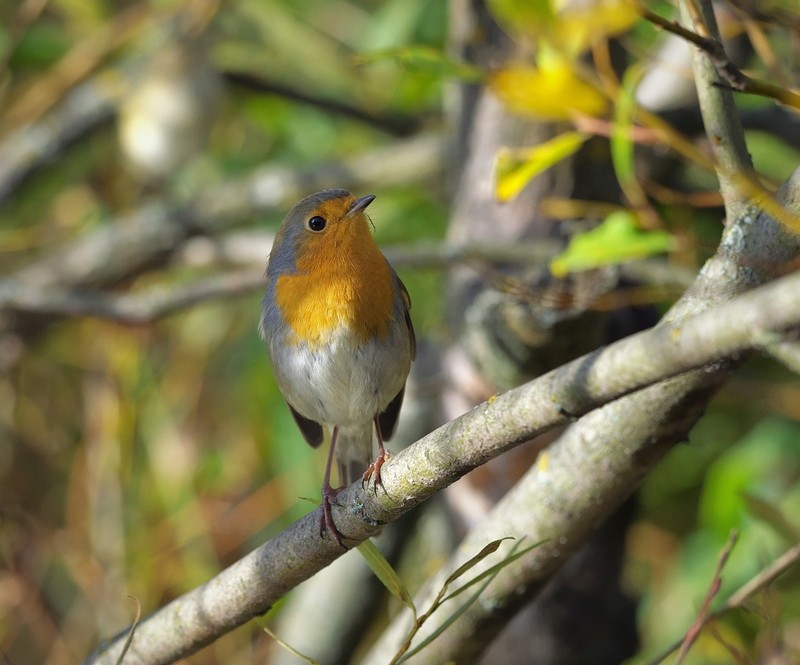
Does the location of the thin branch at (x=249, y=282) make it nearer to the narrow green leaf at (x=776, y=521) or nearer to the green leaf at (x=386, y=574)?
the narrow green leaf at (x=776, y=521)

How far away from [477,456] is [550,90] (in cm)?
98

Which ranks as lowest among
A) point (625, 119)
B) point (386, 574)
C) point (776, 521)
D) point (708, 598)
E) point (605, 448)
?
point (776, 521)

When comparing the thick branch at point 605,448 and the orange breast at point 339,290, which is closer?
the thick branch at point 605,448

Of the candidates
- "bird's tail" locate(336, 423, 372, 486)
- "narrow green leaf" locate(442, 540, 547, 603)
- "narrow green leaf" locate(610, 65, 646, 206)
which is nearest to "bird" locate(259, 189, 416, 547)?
"bird's tail" locate(336, 423, 372, 486)

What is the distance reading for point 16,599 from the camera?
13.8 feet

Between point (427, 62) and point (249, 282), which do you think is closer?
point (427, 62)

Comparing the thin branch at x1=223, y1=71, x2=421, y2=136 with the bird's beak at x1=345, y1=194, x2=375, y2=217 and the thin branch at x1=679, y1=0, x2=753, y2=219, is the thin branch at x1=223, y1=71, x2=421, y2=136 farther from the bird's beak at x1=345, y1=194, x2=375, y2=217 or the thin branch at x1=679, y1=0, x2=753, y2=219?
the thin branch at x1=679, y1=0, x2=753, y2=219

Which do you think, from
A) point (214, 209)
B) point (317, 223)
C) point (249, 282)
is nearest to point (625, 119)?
point (317, 223)

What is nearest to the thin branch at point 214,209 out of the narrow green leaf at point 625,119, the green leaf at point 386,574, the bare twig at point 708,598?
the narrow green leaf at point 625,119

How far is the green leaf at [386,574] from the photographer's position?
5.94 ft

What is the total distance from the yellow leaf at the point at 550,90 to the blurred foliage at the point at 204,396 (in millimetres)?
1193

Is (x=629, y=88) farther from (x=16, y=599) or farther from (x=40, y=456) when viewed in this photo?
(x=40, y=456)

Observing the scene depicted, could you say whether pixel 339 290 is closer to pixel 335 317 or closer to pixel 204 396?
pixel 335 317

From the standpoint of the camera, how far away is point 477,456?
1532 millimetres
